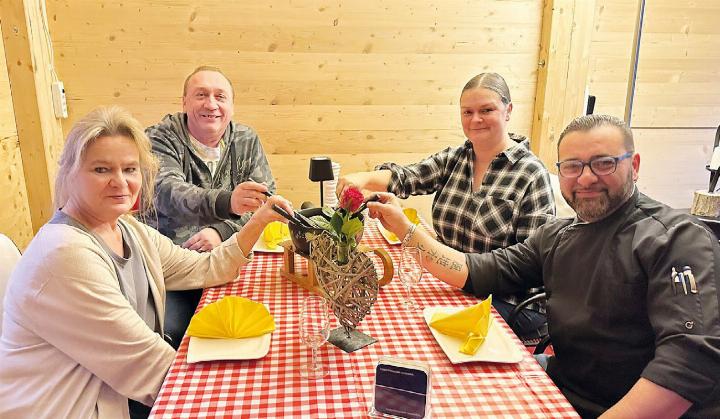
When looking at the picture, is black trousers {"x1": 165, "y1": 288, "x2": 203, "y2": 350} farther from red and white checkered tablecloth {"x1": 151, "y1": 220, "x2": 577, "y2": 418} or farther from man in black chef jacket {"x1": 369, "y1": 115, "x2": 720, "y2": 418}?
man in black chef jacket {"x1": 369, "y1": 115, "x2": 720, "y2": 418}

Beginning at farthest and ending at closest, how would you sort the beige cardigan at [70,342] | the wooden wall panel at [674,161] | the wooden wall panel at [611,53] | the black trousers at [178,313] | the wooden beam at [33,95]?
the wooden wall panel at [674,161] → the wooden wall panel at [611,53] → the wooden beam at [33,95] → the black trousers at [178,313] → the beige cardigan at [70,342]

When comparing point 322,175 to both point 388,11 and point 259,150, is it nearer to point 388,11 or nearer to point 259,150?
point 259,150

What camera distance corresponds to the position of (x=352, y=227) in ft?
4.22

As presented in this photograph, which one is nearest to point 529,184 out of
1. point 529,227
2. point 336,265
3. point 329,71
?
point 529,227

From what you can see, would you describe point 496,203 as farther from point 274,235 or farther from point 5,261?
point 5,261

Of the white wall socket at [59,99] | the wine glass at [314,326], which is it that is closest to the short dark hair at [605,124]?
the wine glass at [314,326]

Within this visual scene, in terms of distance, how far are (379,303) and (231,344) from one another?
0.47 meters

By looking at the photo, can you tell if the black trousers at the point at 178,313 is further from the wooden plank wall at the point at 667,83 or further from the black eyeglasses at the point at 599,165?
the wooden plank wall at the point at 667,83

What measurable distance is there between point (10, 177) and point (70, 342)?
1940 millimetres

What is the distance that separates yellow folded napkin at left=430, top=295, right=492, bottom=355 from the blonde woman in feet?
2.28

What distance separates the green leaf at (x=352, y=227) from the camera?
1.28m

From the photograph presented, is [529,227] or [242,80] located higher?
[242,80]

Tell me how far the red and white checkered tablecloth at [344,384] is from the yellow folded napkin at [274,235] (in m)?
0.63

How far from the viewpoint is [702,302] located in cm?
111
